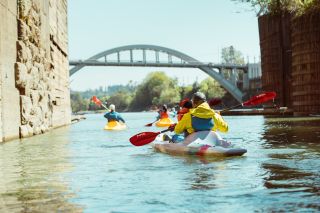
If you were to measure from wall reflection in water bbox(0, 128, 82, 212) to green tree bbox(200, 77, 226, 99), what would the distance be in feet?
297

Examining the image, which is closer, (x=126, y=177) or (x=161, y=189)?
(x=161, y=189)

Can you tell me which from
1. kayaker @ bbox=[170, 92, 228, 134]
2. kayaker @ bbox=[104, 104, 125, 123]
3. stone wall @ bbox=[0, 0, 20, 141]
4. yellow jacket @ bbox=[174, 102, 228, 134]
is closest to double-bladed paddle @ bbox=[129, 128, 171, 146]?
yellow jacket @ bbox=[174, 102, 228, 134]

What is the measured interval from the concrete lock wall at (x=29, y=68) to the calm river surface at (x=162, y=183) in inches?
177

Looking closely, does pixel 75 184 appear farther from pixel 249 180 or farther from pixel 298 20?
pixel 298 20

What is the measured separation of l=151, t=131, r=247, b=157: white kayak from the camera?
9.52 metres

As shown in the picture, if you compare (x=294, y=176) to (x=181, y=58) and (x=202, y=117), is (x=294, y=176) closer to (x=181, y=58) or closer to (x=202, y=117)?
(x=202, y=117)

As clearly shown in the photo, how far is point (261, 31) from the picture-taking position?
1377 inches

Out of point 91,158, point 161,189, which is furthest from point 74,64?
point 161,189

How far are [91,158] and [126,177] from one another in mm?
3186

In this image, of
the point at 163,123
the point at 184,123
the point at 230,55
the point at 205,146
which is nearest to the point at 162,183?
the point at 205,146

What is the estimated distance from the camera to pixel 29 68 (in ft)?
57.4

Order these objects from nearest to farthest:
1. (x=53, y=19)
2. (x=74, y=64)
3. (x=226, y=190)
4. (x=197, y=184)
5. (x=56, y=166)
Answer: (x=226, y=190)
(x=197, y=184)
(x=56, y=166)
(x=53, y=19)
(x=74, y=64)

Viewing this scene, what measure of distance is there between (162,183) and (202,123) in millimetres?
3615

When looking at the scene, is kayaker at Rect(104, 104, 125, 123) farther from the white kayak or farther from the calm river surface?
the white kayak
